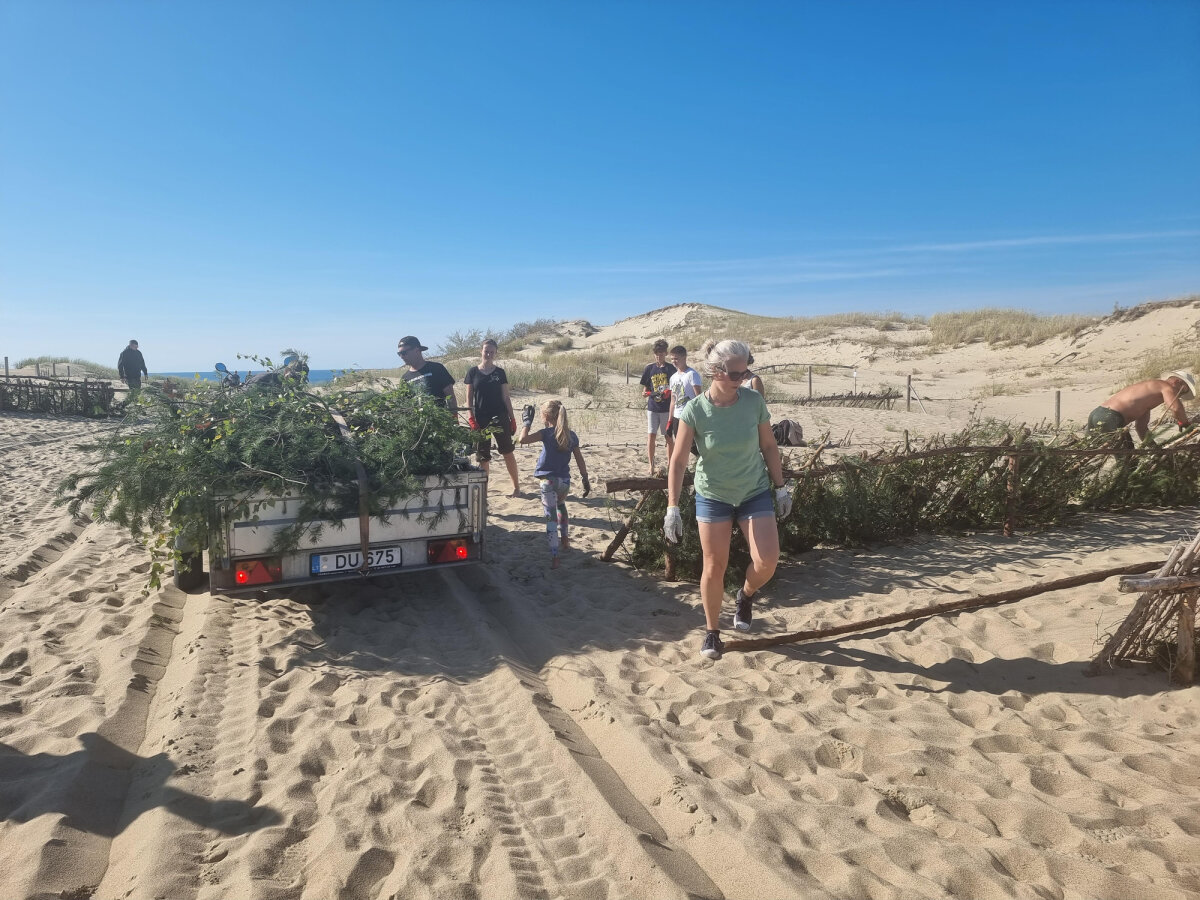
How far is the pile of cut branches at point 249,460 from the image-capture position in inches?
180

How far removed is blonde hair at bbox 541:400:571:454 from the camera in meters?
6.36

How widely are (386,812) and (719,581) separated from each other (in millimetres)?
2224

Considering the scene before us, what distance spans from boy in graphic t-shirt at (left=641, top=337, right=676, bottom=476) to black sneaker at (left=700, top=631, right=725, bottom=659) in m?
4.19

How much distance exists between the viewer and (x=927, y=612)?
183 inches

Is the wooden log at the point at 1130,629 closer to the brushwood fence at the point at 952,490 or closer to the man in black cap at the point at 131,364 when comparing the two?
the brushwood fence at the point at 952,490

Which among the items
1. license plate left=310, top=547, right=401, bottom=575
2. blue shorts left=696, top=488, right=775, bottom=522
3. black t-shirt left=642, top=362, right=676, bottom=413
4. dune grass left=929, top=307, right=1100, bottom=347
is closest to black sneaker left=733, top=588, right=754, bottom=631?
blue shorts left=696, top=488, right=775, bottom=522

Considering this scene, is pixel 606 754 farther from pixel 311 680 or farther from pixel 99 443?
pixel 99 443

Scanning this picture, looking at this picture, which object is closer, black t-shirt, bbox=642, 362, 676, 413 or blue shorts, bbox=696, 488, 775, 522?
blue shorts, bbox=696, 488, 775, 522

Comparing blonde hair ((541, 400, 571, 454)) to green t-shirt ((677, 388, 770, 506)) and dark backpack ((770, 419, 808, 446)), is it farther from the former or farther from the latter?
dark backpack ((770, 419, 808, 446))

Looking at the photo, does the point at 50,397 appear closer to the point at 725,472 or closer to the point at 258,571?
the point at 258,571

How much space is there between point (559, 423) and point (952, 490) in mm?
3616

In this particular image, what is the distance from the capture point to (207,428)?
511cm

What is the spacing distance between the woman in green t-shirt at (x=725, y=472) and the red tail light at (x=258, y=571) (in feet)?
8.19

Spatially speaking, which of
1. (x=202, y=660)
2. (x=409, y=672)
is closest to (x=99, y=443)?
(x=202, y=660)
